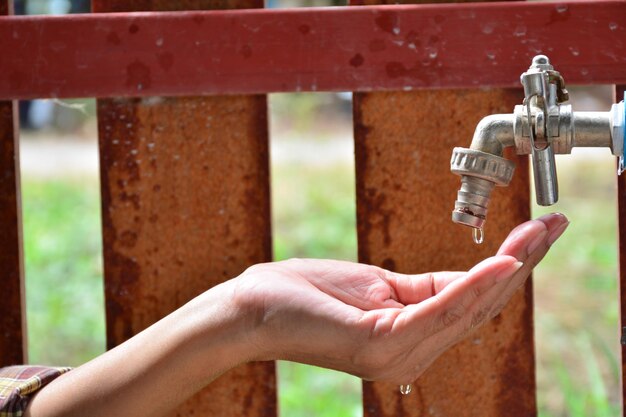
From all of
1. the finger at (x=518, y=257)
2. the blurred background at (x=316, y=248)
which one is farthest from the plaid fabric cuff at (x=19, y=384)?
the finger at (x=518, y=257)

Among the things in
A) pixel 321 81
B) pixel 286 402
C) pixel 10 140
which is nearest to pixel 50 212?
pixel 286 402

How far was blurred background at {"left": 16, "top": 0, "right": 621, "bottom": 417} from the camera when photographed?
2.66 metres

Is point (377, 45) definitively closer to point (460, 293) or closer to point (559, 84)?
point (559, 84)

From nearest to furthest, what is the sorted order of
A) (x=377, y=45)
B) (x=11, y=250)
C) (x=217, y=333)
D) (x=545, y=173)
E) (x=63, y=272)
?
1. (x=545, y=173)
2. (x=217, y=333)
3. (x=377, y=45)
4. (x=11, y=250)
5. (x=63, y=272)

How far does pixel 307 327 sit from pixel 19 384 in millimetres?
472

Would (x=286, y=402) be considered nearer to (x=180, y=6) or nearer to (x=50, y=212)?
(x=180, y=6)

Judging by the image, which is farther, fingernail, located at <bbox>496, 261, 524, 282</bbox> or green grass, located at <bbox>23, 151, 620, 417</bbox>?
green grass, located at <bbox>23, 151, 620, 417</bbox>

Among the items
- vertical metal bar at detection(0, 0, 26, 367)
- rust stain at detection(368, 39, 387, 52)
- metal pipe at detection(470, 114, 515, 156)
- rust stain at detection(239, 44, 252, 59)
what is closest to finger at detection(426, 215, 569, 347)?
metal pipe at detection(470, 114, 515, 156)

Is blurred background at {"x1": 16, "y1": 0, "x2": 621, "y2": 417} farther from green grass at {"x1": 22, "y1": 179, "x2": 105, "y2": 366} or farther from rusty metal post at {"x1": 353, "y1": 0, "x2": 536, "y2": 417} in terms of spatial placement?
rusty metal post at {"x1": 353, "y1": 0, "x2": 536, "y2": 417}

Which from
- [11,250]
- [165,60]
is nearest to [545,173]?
[165,60]

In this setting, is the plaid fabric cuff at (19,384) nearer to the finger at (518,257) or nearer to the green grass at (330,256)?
the finger at (518,257)

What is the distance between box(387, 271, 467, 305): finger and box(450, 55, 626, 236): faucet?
18 cm

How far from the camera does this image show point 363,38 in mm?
1361

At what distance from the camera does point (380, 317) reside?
3.58 feet
